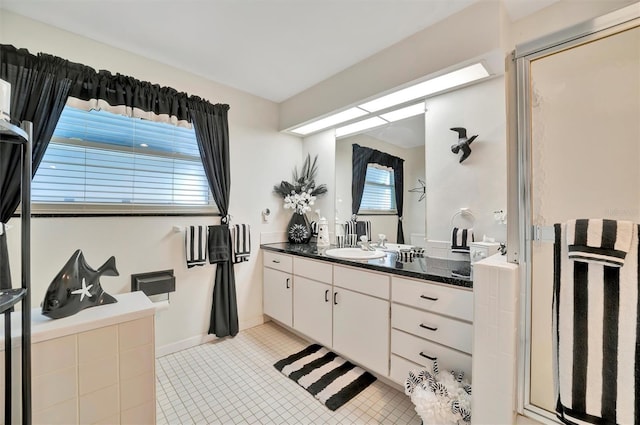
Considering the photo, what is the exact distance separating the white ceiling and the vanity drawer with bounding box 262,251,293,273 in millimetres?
1809

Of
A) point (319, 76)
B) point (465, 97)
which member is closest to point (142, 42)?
point (319, 76)

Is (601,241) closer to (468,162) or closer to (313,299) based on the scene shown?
(468,162)

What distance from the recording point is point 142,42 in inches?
78.6

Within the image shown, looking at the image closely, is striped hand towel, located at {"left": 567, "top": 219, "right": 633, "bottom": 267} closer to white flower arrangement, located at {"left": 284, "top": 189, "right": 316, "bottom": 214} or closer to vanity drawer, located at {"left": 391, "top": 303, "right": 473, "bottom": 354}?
vanity drawer, located at {"left": 391, "top": 303, "right": 473, "bottom": 354}

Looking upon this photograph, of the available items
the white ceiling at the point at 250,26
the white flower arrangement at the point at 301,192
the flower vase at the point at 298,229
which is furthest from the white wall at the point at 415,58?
the flower vase at the point at 298,229

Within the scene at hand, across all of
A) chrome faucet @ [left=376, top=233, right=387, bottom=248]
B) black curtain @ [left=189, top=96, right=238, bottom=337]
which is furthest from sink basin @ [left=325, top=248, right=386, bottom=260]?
black curtain @ [left=189, top=96, right=238, bottom=337]

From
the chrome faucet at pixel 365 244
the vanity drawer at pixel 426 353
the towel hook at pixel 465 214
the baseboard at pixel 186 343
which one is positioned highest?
the towel hook at pixel 465 214

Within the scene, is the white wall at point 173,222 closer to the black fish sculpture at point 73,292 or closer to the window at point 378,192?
the black fish sculpture at point 73,292

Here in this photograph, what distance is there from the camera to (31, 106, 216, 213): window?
1828 millimetres

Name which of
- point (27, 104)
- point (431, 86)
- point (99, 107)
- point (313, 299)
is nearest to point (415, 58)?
point (431, 86)

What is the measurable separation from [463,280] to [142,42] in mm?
2819

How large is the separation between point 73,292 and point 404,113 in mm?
2590

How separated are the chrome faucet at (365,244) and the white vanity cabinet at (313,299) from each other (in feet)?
1.88

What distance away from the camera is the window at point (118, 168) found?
1.83m
